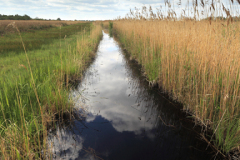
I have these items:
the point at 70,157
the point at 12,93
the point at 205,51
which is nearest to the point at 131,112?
the point at 70,157

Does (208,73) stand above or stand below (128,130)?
above

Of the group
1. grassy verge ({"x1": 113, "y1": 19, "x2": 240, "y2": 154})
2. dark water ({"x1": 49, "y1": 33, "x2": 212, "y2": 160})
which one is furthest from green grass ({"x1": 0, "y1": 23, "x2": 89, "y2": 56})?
grassy verge ({"x1": 113, "y1": 19, "x2": 240, "y2": 154})

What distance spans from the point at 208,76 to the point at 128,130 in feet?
5.89

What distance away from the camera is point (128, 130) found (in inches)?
110

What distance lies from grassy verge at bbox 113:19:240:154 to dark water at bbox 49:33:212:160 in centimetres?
34

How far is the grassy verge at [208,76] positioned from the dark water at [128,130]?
34 centimetres

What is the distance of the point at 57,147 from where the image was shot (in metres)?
2.31

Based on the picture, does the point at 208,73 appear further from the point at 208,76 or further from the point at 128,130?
the point at 128,130

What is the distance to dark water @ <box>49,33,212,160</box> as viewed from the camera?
7.33ft

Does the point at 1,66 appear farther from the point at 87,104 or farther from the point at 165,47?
the point at 165,47

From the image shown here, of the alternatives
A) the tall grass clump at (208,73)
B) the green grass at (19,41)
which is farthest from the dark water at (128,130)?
the green grass at (19,41)

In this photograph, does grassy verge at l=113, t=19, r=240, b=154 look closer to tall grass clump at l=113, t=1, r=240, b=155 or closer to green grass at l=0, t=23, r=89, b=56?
tall grass clump at l=113, t=1, r=240, b=155

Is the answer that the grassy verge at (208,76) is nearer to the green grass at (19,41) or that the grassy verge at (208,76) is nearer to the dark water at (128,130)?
the dark water at (128,130)

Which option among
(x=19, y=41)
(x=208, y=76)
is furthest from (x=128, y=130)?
(x=19, y=41)
